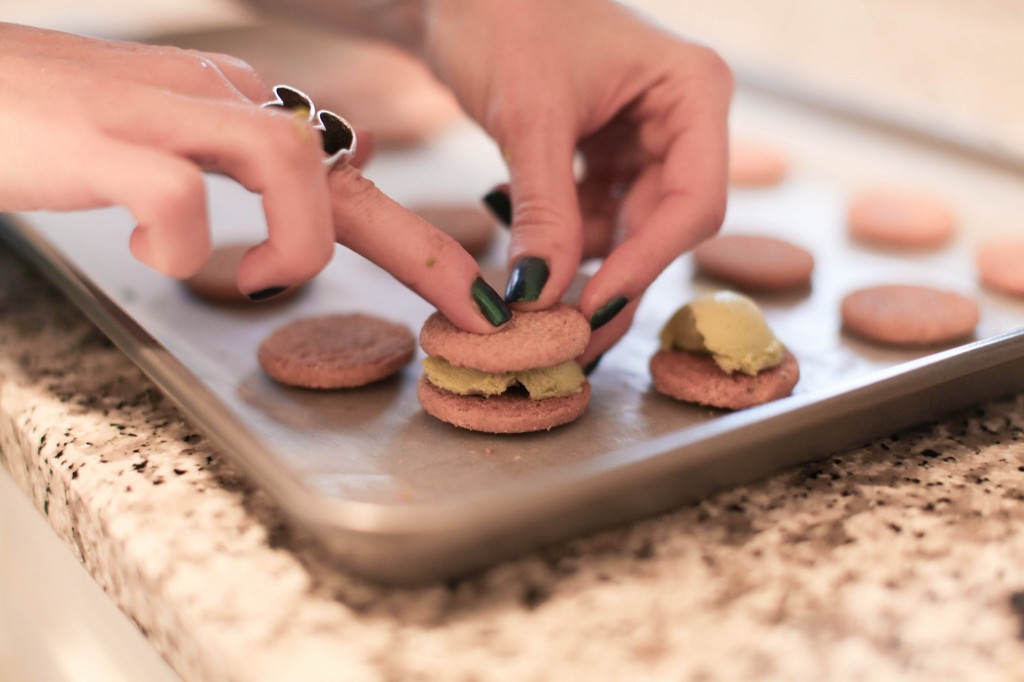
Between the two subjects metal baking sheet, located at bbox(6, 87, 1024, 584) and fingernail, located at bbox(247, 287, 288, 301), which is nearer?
metal baking sheet, located at bbox(6, 87, 1024, 584)

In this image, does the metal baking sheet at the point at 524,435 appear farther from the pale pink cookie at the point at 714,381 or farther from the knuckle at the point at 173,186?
the knuckle at the point at 173,186

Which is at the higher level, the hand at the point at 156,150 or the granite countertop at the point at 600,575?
the hand at the point at 156,150

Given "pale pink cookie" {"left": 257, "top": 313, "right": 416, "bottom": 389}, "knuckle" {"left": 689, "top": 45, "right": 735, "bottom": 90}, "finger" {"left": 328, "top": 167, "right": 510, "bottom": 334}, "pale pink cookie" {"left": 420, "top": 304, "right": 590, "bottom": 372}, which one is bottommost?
"pale pink cookie" {"left": 257, "top": 313, "right": 416, "bottom": 389}

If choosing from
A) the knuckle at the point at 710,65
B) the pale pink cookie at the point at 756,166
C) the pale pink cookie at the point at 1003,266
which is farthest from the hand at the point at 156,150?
the pale pink cookie at the point at 756,166

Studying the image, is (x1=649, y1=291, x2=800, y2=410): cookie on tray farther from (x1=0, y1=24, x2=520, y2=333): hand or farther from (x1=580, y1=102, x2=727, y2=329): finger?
(x1=0, y1=24, x2=520, y2=333): hand

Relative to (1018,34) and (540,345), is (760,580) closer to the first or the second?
(540,345)

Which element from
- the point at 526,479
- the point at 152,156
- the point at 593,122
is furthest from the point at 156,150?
the point at 593,122


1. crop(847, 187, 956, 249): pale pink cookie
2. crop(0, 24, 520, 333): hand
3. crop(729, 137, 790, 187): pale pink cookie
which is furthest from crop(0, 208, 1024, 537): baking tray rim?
crop(729, 137, 790, 187): pale pink cookie
